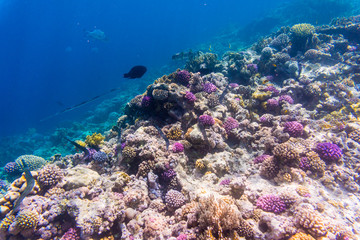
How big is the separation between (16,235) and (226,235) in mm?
5408

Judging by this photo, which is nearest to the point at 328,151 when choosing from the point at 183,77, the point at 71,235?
the point at 183,77

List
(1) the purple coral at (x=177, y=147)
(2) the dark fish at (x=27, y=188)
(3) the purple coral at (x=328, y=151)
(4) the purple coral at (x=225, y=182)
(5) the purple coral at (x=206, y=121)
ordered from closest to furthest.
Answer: (2) the dark fish at (x=27, y=188) < (4) the purple coral at (x=225, y=182) < (3) the purple coral at (x=328, y=151) < (1) the purple coral at (x=177, y=147) < (5) the purple coral at (x=206, y=121)

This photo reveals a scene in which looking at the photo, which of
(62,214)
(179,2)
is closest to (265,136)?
(62,214)

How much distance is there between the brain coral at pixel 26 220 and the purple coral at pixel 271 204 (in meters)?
5.96

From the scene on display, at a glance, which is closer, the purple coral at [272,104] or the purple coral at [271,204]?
the purple coral at [271,204]

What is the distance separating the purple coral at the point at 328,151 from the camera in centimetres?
616

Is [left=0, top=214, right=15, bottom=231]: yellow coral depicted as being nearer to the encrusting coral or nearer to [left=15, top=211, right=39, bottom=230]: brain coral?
the encrusting coral

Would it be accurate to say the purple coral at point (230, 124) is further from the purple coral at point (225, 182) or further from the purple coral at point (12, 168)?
the purple coral at point (12, 168)

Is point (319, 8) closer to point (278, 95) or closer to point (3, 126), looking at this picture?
point (278, 95)

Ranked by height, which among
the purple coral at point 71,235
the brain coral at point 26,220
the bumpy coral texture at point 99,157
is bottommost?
the purple coral at point 71,235

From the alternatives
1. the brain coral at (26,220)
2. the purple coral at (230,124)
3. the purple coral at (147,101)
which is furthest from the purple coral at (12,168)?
the purple coral at (230,124)

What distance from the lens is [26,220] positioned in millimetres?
4266

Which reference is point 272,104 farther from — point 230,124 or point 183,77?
point 183,77

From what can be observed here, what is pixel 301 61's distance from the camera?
13.0m
